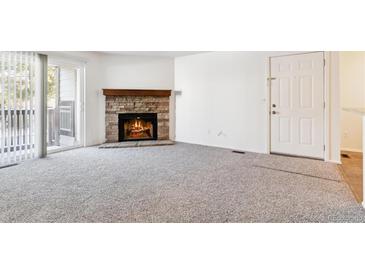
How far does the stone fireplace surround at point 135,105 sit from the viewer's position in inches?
257

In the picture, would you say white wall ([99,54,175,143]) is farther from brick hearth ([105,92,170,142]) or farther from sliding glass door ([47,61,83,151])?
sliding glass door ([47,61,83,151])

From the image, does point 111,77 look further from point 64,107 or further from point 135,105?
point 64,107

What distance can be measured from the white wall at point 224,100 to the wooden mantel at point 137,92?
376 millimetres

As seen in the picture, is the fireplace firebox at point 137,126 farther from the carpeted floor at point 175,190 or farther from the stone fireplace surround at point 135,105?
the carpeted floor at point 175,190

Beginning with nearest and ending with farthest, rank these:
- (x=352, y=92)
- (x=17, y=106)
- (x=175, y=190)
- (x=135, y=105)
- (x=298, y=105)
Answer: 1. (x=175, y=190)
2. (x=17, y=106)
3. (x=298, y=105)
4. (x=352, y=92)
5. (x=135, y=105)

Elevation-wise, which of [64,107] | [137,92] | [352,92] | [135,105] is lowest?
[64,107]

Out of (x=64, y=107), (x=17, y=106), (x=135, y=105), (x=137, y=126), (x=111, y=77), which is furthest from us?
(x=137, y=126)

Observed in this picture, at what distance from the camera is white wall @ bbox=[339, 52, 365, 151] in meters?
5.40

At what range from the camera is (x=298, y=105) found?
16.1ft

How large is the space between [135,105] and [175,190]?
13.6 ft

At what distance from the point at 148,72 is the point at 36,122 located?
2948mm

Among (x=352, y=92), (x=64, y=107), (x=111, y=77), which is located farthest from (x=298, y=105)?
(x=64, y=107)
